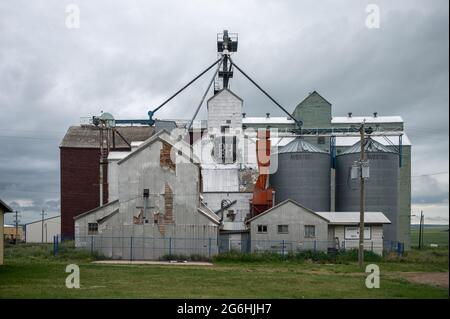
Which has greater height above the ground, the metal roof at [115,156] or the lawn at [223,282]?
the metal roof at [115,156]

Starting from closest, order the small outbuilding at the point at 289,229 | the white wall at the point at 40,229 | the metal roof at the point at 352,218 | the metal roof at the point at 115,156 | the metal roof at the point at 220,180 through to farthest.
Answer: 1. the small outbuilding at the point at 289,229
2. the metal roof at the point at 352,218
3. the metal roof at the point at 220,180
4. the metal roof at the point at 115,156
5. the white wall at the point at 40,229

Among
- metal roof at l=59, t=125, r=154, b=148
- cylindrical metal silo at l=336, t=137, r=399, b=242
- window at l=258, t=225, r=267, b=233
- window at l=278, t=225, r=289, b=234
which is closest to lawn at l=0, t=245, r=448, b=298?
window at l=278, t=225, r=289, b=234

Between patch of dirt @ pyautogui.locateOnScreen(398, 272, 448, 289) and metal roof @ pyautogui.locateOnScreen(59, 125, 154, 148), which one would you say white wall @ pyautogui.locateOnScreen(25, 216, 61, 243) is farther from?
patch of dirt @ pyautogui.locateOnScreen(398, 272, 448, 289)

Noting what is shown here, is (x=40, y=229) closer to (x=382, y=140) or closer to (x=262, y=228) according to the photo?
(x=382, y=140)

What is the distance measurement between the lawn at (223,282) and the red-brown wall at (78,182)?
2245cm

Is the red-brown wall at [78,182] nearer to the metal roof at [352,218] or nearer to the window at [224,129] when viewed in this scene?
the window at [224,129]

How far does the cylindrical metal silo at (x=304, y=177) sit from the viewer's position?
43.8 meters

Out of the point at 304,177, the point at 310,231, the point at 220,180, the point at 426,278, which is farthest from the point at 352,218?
the point at 426,278

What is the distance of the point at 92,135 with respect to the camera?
56.2 m

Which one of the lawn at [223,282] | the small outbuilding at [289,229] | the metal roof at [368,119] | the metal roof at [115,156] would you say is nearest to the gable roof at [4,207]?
the lawn at [223,282]

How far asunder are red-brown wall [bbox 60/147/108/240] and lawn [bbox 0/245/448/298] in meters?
22.4

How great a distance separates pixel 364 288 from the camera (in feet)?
64.4

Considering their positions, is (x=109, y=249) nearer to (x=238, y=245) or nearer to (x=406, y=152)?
(x=238, y=245)
